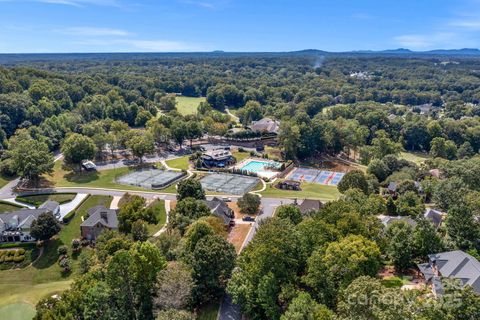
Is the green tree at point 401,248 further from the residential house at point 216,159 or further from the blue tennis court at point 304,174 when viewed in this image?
the residential house at point 216,159

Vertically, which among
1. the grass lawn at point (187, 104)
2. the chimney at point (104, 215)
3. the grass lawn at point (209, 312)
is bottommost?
the grass lawn at point (187, 104)

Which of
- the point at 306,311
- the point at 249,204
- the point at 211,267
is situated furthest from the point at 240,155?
the point at 306,311

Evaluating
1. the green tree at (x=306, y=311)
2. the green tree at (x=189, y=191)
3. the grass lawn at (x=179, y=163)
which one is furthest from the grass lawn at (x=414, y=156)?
the green tree at (x=306, y=311)

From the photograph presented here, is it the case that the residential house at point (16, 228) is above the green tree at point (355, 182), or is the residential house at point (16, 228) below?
below

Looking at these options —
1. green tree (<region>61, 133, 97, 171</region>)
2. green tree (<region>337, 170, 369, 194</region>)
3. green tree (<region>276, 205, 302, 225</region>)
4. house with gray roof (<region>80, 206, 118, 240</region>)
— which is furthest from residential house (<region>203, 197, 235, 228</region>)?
green tree (<region>61, 133, 97, 171</region>)

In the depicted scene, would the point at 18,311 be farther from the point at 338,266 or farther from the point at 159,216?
the point at 338,266

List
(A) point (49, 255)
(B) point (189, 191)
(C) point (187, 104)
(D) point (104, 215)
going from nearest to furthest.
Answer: (A) point (49, 255) < (D) point (104, 215) < (B) point (189, 191) < (C) point (187, 104)

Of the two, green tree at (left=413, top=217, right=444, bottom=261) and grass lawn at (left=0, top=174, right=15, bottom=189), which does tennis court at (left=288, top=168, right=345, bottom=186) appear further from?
grass lawn at (left=0, top=174, right=15, bottom=189)
